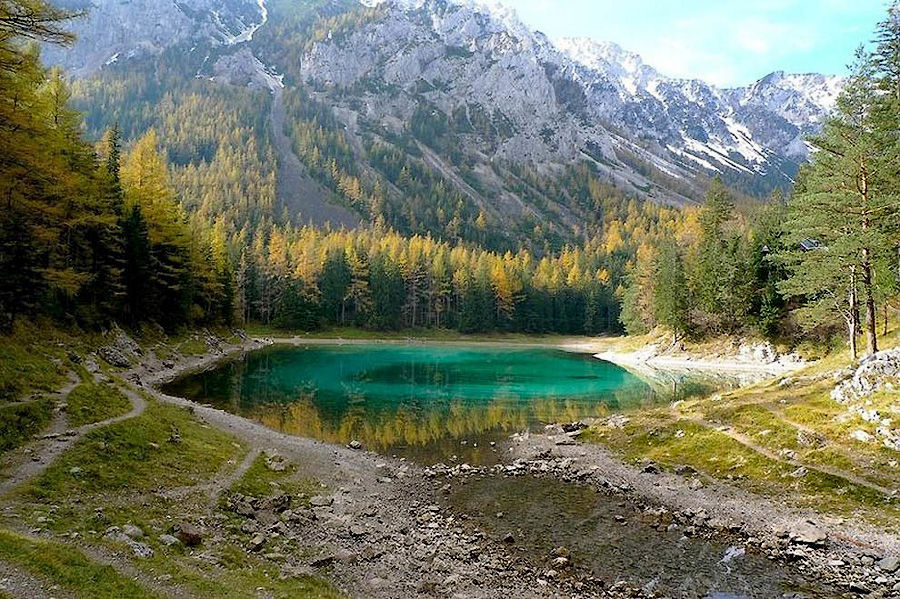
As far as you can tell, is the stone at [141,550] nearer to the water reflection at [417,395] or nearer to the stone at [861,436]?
the water reflection at [417,395]

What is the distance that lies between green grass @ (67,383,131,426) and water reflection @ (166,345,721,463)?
11.0 m

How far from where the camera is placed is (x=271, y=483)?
24312mm

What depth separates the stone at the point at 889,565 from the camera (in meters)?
17.3

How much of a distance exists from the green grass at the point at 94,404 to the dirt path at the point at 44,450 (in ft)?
1.20

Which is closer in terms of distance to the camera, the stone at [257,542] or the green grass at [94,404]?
the stone at [257,542]

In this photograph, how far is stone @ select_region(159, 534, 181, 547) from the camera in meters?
15.8

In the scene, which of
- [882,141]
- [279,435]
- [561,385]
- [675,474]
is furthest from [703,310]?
[279,435]

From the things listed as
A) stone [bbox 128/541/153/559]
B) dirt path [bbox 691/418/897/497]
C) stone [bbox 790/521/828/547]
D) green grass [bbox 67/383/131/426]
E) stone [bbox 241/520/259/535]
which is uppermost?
green grass [bbox 67/383/131/426]

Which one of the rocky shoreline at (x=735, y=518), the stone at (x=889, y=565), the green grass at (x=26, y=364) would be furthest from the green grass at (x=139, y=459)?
the stone at (x=889, y=565)

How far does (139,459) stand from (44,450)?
10.9 ft

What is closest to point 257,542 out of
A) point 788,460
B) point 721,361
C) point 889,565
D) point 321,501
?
point 321,501

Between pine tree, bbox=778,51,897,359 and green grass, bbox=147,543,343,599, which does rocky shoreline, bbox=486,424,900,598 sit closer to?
green grass, bbox=147,543,343,599

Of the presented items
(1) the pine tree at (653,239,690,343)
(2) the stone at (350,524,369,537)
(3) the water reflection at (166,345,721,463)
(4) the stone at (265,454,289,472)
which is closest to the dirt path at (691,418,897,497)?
(3) the water reflection at (166,345,721,463)

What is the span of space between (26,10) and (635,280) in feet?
403
